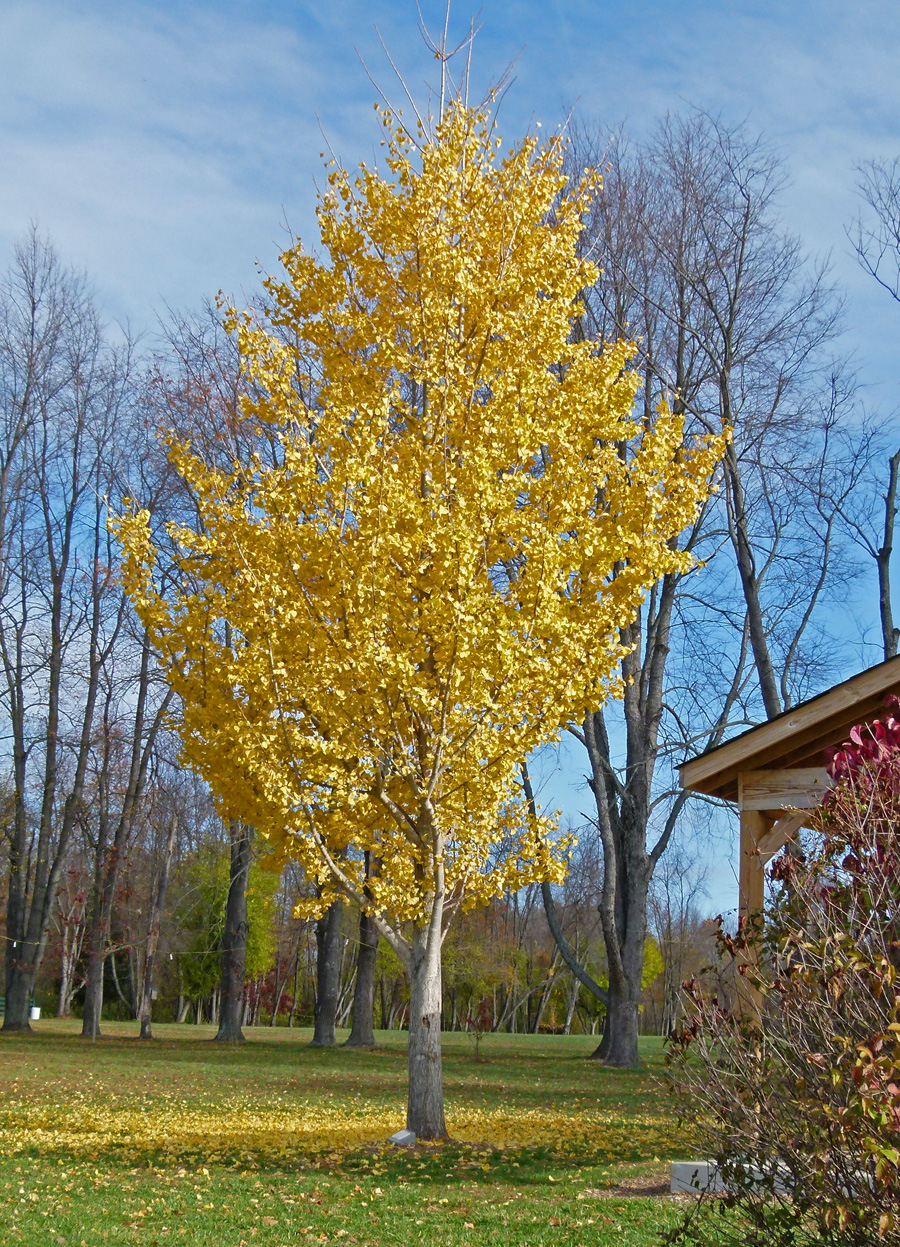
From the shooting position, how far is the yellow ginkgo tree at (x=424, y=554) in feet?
22.6

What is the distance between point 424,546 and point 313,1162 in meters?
4.33

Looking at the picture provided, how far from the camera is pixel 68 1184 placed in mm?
5984

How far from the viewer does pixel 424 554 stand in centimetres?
748

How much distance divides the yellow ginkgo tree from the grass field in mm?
1153

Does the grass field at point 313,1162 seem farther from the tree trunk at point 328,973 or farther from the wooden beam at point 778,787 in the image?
the tree trunk at point 328,973

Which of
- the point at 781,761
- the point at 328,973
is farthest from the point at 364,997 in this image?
the point at 781,761

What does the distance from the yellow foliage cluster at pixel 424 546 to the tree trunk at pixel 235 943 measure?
37.1 feet

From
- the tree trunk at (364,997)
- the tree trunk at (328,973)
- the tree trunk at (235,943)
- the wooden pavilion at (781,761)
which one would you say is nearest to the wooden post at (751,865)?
the wooden pavilion at (781,761)

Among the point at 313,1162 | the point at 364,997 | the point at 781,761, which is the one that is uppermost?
the point at 781,761

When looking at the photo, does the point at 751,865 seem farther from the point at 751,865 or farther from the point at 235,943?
the point at 235,943

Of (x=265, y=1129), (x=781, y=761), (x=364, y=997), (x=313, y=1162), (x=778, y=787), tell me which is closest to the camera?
(x=313, y=1162)

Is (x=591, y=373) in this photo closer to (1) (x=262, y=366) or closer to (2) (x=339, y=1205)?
(1) (x=262, y=366)

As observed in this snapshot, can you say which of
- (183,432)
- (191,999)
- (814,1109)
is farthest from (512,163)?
(191,999)

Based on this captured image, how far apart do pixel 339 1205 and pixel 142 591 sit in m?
4.59
